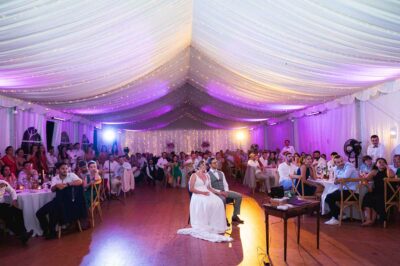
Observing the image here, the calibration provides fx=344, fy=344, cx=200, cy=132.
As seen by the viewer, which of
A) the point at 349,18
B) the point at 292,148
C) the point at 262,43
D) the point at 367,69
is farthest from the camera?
the point at 292,148

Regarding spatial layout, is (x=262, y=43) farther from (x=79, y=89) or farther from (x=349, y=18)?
(x=79, y=89)

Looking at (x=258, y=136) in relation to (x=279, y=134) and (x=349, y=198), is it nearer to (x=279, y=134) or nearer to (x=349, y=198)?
(x=279, y=134)

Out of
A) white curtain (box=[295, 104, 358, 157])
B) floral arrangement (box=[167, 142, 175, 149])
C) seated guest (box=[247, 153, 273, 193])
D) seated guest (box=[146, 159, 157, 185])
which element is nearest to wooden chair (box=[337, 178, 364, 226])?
white curtain (box=[295, 104, 358, 157])

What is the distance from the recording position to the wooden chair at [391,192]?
5.90 metres

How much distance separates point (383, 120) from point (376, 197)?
284cm

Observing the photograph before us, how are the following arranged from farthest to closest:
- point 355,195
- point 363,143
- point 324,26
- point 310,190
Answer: point 363,143
point 310,190
point 355,195
point 324,26

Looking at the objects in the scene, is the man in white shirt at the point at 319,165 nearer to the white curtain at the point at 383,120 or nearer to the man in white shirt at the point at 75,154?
the white curtain at the point at 383,120

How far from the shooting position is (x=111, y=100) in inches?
375

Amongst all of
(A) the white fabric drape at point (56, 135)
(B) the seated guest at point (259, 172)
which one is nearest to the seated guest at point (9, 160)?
(A) the white fabric drape at point (56, 135)

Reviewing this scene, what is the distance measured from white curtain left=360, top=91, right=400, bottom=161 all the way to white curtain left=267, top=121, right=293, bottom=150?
5.49 metres

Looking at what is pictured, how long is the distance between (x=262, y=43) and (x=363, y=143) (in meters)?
5.35

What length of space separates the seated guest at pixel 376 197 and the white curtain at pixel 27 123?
7.82 metres

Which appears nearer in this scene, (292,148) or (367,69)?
(367,69)

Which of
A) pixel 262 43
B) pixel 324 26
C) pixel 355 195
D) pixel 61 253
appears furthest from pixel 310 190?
pixel 61 253
